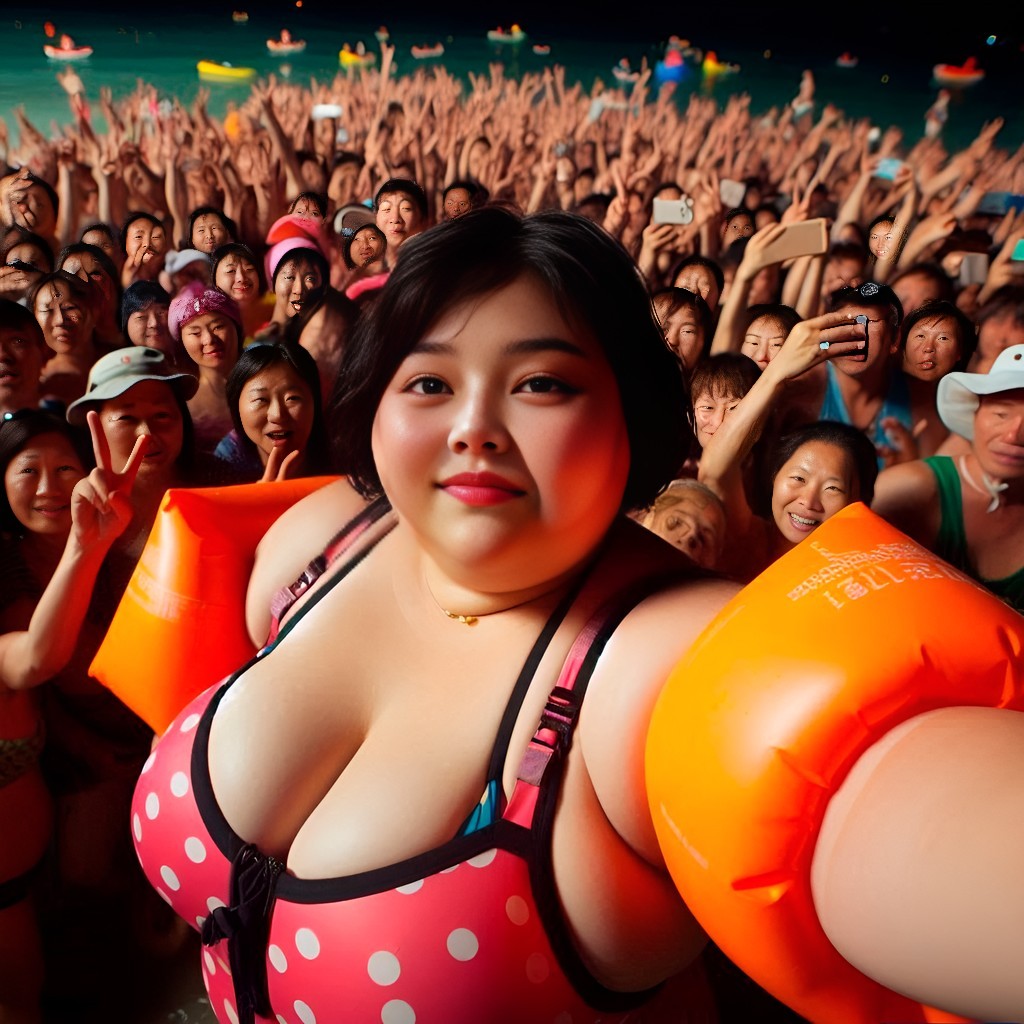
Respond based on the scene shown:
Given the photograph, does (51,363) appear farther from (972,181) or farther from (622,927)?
(972,181)

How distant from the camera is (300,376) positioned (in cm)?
152

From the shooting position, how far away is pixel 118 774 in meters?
1.42

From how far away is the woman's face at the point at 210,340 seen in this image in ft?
6.08

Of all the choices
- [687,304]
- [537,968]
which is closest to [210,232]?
[687,304]

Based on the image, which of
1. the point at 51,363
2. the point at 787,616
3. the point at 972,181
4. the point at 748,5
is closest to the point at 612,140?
the point at 748,5

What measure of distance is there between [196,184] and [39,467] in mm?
1931

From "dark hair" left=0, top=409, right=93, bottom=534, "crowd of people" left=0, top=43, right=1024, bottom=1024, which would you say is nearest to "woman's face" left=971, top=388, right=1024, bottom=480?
"crowd of people" left=0, top=43, right=1024, bottom=1024

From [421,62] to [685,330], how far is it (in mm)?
1712

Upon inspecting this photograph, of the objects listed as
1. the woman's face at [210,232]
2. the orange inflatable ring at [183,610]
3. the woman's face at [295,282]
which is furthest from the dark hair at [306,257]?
the orange inflatable ring at [183,610]

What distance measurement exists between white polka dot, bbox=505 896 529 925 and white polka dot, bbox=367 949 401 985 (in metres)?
0.09

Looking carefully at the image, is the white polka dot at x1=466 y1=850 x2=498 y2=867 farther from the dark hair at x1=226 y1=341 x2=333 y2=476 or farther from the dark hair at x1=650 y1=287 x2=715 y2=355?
the dark hair at x1=650 y1=287 x2=715 y2=355

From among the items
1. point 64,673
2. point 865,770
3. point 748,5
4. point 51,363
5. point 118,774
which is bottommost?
point 118,774

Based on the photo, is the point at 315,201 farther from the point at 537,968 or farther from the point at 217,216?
the point at 537,968

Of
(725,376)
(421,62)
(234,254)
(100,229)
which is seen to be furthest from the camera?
(421,62)
